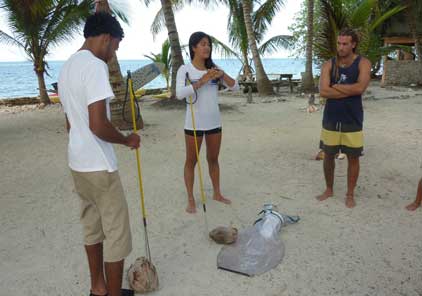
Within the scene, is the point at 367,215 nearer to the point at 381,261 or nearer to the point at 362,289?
the point at 381,261

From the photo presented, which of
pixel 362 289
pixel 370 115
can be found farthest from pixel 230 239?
pixel 370 115

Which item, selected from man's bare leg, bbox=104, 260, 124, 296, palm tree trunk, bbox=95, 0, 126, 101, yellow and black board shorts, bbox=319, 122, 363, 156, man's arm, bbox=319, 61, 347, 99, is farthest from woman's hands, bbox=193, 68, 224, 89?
palm tree trunk, bbox=95, 0, 126, 101

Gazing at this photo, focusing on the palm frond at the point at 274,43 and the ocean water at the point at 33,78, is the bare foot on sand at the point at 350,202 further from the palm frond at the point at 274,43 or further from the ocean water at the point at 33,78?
the palm frond at the point at 274,43

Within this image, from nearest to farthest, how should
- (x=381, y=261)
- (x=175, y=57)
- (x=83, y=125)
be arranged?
(x=83, y=125)
(x=381, y=261)
(x=175, y=57)

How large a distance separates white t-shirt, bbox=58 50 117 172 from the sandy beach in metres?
1.09

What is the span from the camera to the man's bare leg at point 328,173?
3757 millimetres

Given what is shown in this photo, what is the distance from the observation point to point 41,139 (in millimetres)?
7180

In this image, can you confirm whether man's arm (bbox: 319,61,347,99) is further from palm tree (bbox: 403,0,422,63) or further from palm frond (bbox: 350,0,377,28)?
palm tree (bbox: 403,0,422,63)

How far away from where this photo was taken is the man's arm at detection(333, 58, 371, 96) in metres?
3.30

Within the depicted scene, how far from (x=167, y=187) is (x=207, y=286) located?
6.64ft

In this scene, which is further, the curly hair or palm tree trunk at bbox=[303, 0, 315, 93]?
palm tree trunk at bbox=[303, 0, 315, 93]

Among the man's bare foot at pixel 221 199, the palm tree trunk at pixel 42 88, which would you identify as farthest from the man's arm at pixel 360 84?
the palm tree trunk at pixel 42 88

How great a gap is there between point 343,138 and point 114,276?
8.30ft

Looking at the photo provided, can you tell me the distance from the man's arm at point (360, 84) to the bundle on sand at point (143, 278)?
231cm
